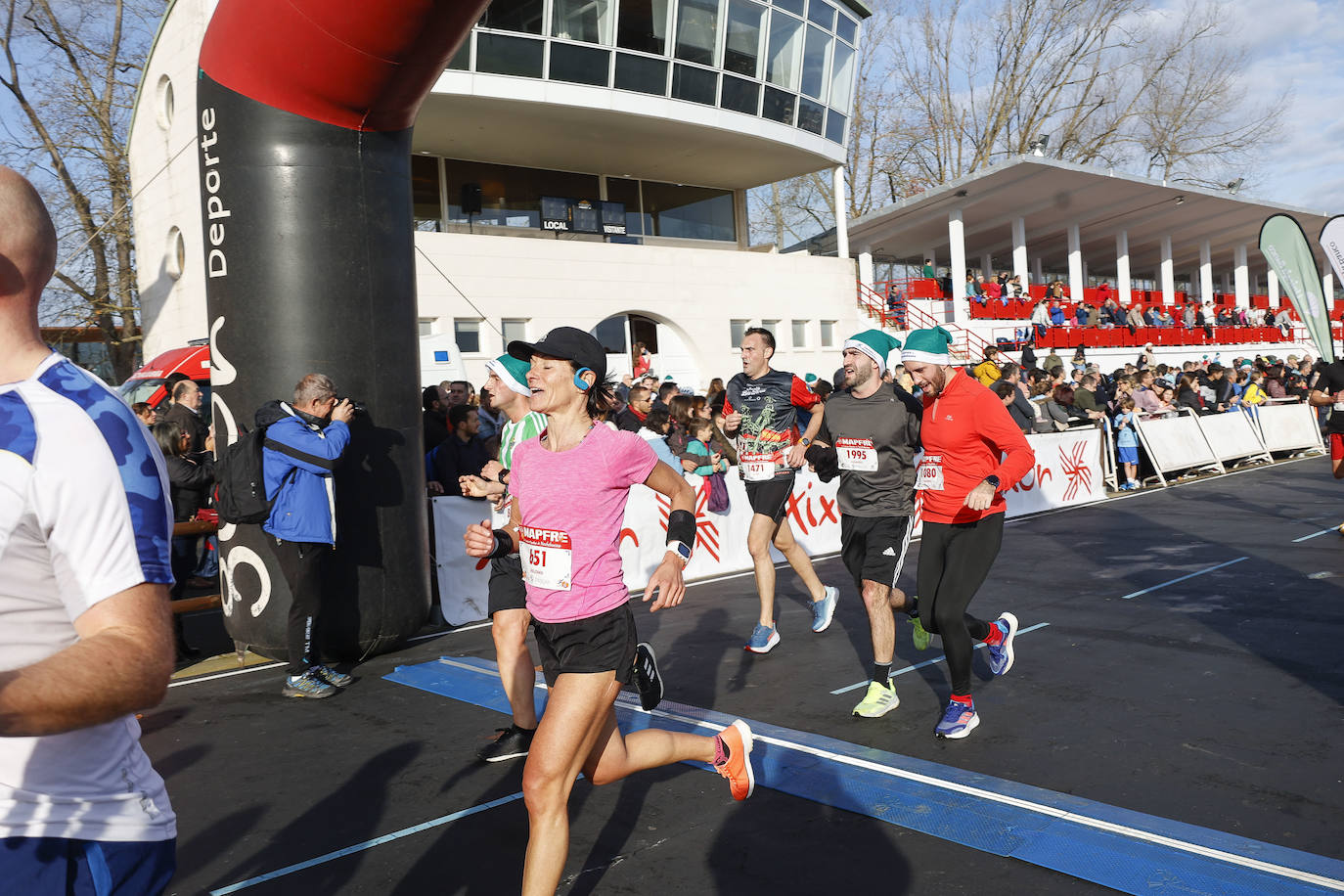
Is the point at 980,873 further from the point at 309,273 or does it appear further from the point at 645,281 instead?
the point at 645,281

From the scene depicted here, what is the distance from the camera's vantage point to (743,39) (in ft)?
81.6

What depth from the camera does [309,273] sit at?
7023 mm

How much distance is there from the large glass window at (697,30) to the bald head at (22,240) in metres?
23.4

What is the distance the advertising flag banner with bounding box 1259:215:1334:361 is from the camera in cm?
1058

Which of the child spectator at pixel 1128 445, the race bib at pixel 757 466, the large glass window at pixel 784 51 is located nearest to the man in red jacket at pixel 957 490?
the race bib at pixel 757 466

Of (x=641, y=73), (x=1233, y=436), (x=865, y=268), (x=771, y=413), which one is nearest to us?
(x=771, y=413)

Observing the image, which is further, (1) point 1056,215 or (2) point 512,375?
(1) point 1056,215

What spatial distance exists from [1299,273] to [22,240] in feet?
39.2

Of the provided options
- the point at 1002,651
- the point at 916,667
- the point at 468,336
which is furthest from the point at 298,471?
the point at 468,336

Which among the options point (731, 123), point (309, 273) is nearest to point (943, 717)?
point (309, 273)

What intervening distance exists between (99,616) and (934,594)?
177 inches

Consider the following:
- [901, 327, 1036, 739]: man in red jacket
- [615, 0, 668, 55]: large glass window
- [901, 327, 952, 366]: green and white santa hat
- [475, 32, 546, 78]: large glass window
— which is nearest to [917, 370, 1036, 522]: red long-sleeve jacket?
[901, 327, 1036, 739]: man in red jacket

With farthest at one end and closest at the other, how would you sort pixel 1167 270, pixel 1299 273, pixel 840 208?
1. pixel 1167 270
2. pixel 840 208
3. pixel 1299 273

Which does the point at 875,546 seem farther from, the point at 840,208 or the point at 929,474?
the point at 840,208
